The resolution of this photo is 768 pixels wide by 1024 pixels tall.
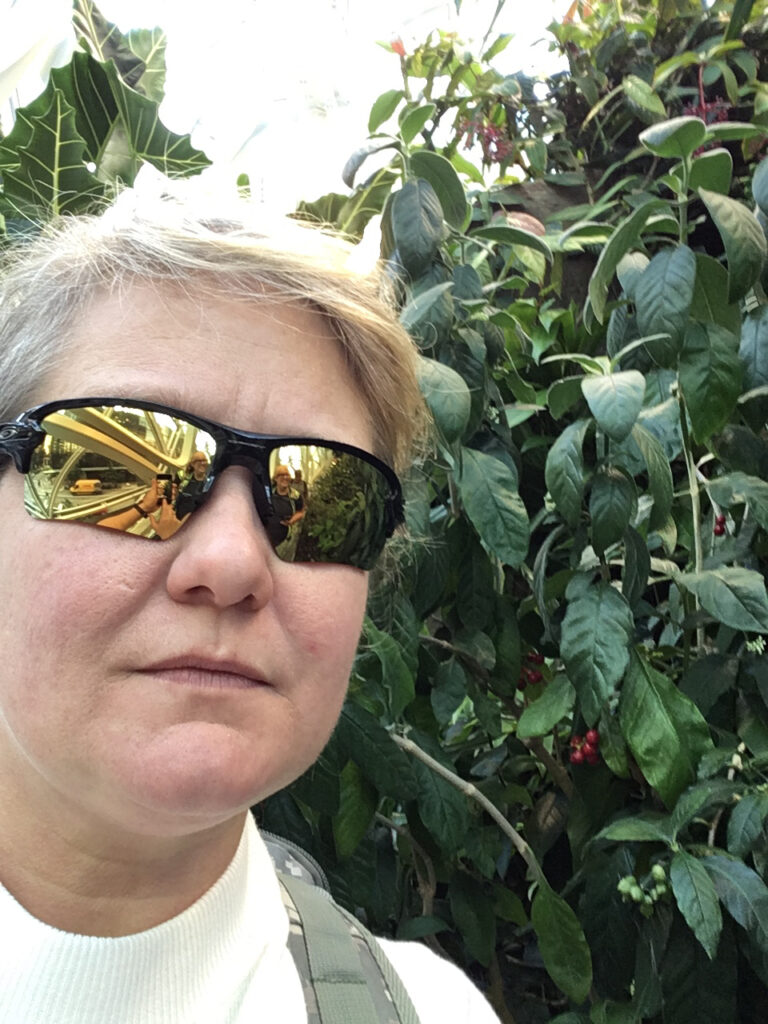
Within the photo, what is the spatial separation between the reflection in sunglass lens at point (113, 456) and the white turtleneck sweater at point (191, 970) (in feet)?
0.99

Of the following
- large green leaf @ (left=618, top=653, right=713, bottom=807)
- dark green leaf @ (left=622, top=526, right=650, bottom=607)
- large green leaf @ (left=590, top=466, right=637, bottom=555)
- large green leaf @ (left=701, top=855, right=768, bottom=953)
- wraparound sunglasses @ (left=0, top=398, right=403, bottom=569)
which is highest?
wraparound sunglasses @ (left=0, top=398, right=403, bottom=569)

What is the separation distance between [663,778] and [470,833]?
0.42m

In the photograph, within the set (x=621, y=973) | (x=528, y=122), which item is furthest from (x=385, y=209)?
(x=528, y=122)

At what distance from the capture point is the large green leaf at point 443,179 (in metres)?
1.29

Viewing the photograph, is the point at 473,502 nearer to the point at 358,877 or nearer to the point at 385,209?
the point at 385,209

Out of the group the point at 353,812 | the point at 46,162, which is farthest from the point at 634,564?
the point at 46,162

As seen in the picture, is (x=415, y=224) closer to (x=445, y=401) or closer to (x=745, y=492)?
(x=445, y=401)

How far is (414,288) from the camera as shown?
1259 millimetres

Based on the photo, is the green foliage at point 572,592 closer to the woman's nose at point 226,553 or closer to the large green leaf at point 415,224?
the large green leaf at point 415,224

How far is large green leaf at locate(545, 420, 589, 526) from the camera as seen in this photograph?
1209 millimetres

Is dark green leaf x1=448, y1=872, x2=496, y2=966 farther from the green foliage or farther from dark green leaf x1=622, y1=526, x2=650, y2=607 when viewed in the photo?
dark green leaf x1=622, y1=526, x2=650, y2=607

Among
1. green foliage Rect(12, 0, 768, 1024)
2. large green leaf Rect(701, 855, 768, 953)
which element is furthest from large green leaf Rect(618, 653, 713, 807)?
large green leaf Rect(701, 855, 768, 953)

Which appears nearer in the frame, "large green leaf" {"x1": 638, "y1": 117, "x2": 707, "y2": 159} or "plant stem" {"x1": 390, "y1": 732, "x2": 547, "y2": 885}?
"large green leaf" {"x1": 638, "y1": 117, "x2": 707, "y2": 159}

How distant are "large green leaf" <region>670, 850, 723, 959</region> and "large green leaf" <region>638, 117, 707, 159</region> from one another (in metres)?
1.02
